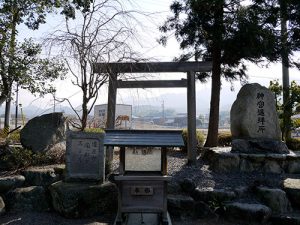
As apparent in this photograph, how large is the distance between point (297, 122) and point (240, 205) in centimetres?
765

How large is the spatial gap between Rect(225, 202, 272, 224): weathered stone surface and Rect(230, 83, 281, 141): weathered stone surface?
3003mm

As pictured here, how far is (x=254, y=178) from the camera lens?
7836 millimetres

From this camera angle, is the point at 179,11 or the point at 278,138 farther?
the point at 179,11

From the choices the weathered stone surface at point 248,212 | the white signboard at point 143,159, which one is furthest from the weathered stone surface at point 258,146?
the white signboard at point 143,159

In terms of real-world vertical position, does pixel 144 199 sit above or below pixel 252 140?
below

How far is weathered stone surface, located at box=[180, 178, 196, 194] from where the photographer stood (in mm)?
7049

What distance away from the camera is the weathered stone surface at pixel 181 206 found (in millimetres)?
6492

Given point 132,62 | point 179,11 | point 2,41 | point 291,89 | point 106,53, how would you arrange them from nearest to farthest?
point 106,53
point 132,62
point 2,41
point 179,11
point 291,89

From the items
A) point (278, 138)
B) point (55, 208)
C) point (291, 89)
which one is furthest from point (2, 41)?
point (291, 89)

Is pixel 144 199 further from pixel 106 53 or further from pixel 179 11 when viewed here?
pixel 179 11

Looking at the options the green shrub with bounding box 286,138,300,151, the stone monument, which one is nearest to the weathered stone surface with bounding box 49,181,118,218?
the stone monument

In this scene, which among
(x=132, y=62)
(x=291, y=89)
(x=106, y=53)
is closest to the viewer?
(x=106, y=53)

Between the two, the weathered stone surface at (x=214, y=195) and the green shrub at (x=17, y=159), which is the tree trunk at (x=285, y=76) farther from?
the green shrub at (x=17, y=159)

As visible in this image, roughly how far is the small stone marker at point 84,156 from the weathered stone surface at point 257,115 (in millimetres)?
4174
